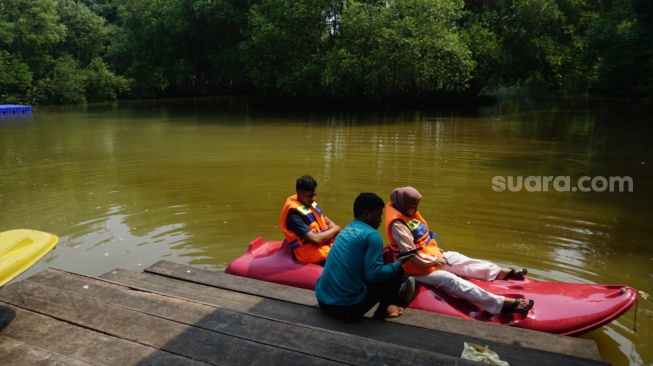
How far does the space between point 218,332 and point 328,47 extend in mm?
22063

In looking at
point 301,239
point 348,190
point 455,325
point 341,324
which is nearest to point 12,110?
point 348,190

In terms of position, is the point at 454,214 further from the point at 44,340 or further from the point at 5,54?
the point at 5,54

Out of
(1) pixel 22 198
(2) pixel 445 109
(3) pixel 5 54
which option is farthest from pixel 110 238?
(3) pixel 5 54

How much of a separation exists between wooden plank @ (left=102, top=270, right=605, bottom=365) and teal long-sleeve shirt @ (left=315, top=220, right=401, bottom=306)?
0.17 metres

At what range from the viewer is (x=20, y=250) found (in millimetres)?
3541

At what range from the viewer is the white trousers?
12.4 feet

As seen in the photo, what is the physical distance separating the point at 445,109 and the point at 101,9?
29003 mm

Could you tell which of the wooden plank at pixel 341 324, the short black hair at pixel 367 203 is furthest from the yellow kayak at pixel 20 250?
the short black hair at pixel 367 203

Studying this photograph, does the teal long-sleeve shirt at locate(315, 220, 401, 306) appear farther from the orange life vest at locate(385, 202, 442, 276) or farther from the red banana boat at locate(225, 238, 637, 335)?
the red banana boat at locate(225, 238, 637, 335)

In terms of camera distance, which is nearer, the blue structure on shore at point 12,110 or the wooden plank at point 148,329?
the wooden plank at point 148,329

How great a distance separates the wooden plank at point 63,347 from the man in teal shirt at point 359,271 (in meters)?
0.97

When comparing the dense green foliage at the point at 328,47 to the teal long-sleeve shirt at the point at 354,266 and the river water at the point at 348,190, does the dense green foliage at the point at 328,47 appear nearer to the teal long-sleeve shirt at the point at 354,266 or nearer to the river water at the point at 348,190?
the river water at the point at 348,190

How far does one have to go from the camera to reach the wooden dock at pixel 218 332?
111 inches

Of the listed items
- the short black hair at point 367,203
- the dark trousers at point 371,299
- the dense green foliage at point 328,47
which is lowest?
the dark trousers at point 371,299
